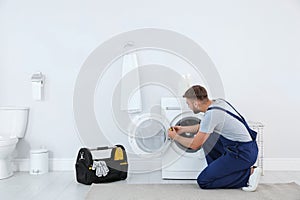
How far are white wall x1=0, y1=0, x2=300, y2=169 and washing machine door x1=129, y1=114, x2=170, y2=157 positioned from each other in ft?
2.61

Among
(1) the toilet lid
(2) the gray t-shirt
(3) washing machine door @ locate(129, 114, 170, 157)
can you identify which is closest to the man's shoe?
(2) the gray t-shirt

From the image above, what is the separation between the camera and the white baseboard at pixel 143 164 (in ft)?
13.5

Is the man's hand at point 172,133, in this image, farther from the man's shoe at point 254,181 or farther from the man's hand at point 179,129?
the man's shoe at point 254,181

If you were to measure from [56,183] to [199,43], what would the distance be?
223 cm

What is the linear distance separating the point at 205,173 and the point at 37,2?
2.75m

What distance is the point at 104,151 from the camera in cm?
362

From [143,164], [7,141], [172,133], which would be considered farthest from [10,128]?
[172,133]

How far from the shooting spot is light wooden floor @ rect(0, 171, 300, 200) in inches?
118

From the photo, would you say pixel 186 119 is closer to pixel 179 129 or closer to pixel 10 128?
pixel 179 129

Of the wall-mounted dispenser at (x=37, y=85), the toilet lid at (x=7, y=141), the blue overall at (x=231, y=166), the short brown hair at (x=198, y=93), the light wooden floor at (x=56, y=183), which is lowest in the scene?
the light wooden floor at (x=56, y=183)

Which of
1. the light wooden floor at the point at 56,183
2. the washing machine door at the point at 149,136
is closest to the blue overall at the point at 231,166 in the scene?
the light wooden floor at the point at 56,183

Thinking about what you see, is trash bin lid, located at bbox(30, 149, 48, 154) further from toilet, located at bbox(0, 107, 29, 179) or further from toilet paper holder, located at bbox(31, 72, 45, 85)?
toilet paper holder, located at bbox(31, 72, 45, 85)

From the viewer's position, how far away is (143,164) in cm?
414

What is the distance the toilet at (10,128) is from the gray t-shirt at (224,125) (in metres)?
2.05
